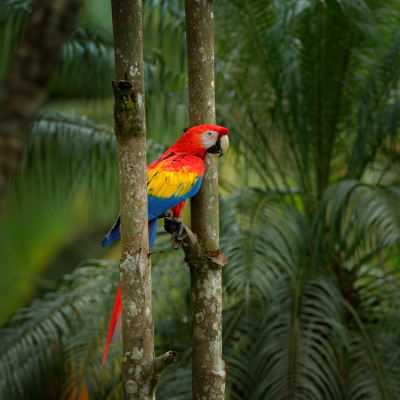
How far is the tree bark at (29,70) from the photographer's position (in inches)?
33.4

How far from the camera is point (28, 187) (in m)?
3.00

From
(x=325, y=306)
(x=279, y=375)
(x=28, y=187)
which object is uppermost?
(x=28, y=187)

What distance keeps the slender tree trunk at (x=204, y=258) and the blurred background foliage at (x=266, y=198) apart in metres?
0.68

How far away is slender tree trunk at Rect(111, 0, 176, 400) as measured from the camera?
125 centimetres

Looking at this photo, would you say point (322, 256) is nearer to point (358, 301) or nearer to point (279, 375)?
point (358, 301)

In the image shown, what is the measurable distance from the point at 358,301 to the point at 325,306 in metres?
0.43

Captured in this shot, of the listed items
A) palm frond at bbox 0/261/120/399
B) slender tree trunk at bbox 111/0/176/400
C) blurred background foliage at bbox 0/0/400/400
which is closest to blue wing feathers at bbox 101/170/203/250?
slender tree trunk at bbox 111/0/176/400

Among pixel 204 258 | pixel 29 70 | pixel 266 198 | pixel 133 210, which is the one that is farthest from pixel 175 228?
pixel 266 198

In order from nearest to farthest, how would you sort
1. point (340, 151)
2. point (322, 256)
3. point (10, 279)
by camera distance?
1. point (322, 256)
2. point (340, 151)
3. point (10, 279)

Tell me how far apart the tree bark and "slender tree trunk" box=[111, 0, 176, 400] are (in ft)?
1.24

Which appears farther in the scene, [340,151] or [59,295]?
[340,151]

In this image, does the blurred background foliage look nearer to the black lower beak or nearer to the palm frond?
the palm frond

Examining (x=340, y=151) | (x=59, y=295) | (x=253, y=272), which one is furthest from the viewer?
(x=340, y=151)

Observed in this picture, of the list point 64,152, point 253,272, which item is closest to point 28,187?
point 64,152
